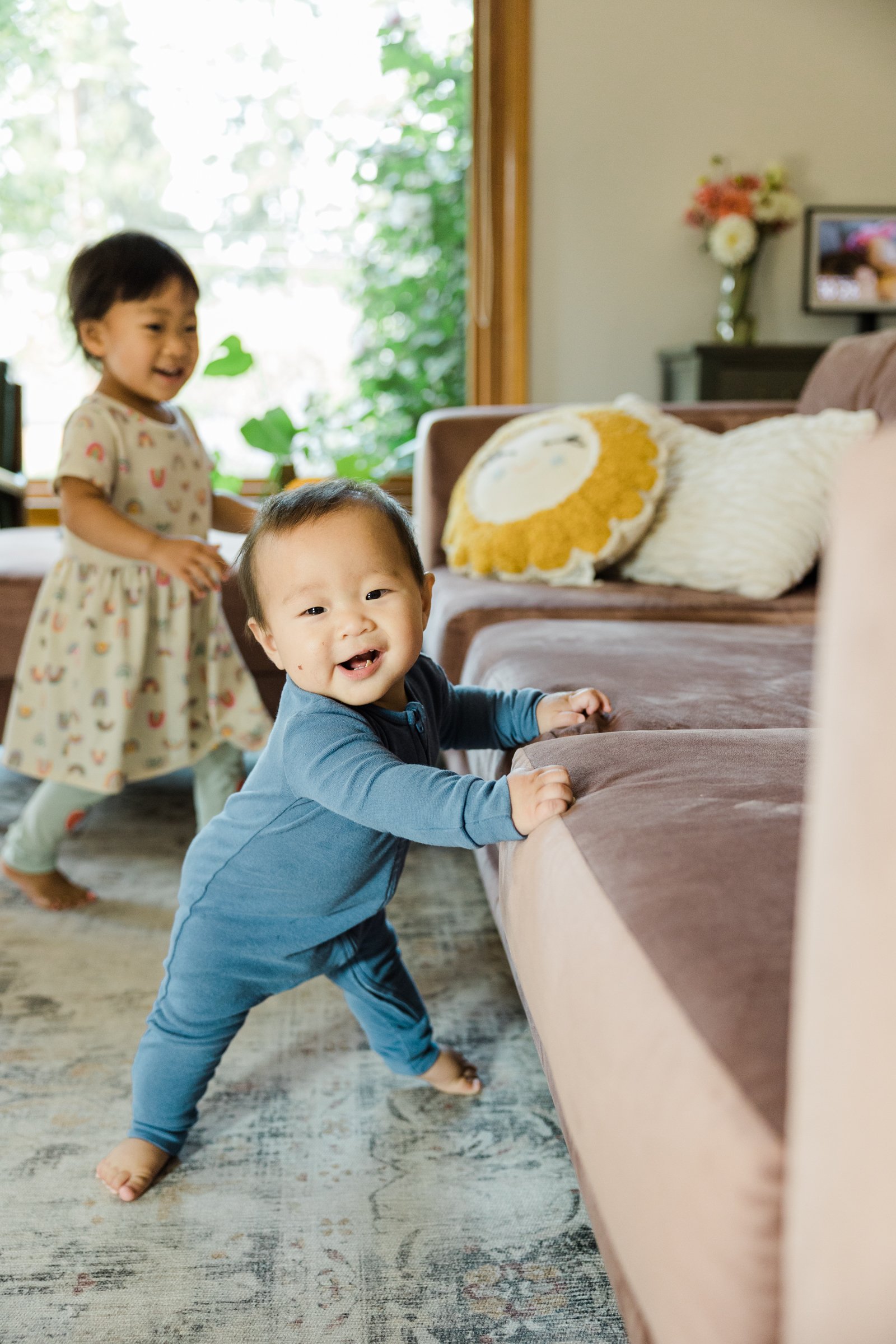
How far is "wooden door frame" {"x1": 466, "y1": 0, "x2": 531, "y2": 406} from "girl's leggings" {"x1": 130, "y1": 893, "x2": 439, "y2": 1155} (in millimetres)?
3006

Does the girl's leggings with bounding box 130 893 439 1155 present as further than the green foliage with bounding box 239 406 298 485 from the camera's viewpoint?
No

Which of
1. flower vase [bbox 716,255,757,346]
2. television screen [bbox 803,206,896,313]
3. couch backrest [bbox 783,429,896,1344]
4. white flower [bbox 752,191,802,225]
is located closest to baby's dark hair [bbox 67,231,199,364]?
couch backrest [bbox 783,429,896,1344]

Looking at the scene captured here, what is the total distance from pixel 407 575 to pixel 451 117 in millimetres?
3440

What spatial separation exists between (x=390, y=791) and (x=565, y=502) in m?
1.14

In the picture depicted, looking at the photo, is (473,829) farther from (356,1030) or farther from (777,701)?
(356,1030)

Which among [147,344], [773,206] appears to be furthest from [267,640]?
[773,206]

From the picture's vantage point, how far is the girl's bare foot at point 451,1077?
1217mm

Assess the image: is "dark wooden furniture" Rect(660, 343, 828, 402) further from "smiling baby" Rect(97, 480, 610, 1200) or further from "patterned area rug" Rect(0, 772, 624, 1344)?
"smiling baby" Rect(97, 480, 610, 1200)

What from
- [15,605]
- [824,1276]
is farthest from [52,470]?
[824,1276]

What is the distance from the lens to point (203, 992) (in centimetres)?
106

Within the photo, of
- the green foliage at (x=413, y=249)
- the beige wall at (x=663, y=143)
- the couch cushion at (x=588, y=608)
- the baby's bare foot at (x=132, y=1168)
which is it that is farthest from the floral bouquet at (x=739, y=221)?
the baby's bare foot at (x=132, y=1168)

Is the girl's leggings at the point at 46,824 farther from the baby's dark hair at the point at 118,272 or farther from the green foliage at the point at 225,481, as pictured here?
the green foliage at the point at 225,481

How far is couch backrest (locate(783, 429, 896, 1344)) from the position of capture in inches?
16.9

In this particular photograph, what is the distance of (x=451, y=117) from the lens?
3.88 m
